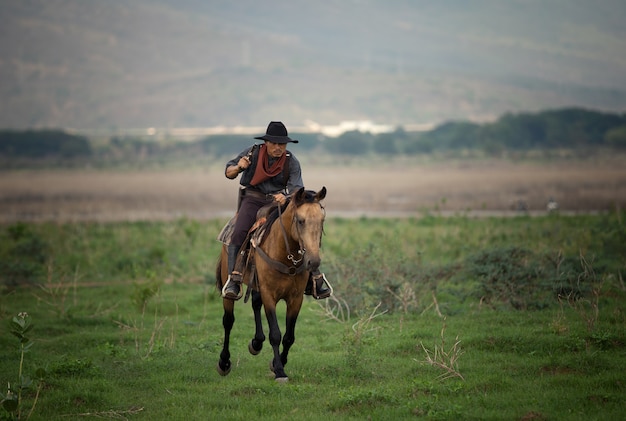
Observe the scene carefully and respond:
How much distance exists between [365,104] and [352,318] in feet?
540

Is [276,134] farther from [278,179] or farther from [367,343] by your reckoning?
[367,343]

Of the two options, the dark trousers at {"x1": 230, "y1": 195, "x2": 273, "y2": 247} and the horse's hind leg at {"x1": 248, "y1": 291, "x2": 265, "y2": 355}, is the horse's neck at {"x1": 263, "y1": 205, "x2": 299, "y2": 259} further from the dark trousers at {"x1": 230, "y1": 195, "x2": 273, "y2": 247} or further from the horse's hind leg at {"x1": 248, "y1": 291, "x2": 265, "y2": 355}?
the horse's hind leg at {"x1": 248, "y1": 291, "x2": 265, "y2": 355}

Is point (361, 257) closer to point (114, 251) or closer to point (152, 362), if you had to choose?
point (152, 362)

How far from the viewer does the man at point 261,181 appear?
1149 centimetres

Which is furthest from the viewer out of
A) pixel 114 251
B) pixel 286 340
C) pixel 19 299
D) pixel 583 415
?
pixel 114 251

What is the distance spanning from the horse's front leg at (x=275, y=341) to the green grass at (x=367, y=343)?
164 millimetres

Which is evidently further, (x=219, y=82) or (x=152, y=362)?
(x=219, y=82)

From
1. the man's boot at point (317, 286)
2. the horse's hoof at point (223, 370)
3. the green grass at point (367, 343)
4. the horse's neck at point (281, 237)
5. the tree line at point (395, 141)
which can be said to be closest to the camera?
the green grass at point (367, 343)

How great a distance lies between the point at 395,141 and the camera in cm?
9775

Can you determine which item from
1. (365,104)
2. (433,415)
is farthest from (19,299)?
(365,104)

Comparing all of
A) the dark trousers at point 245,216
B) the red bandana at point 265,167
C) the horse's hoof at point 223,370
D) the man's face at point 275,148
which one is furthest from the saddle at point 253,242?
the horse's hoof at point 223,370

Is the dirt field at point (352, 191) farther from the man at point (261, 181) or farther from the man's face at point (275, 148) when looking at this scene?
the man's face at point (275, 148)

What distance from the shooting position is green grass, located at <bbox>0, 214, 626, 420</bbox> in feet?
33.4

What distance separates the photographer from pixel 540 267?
16312 millimetres
